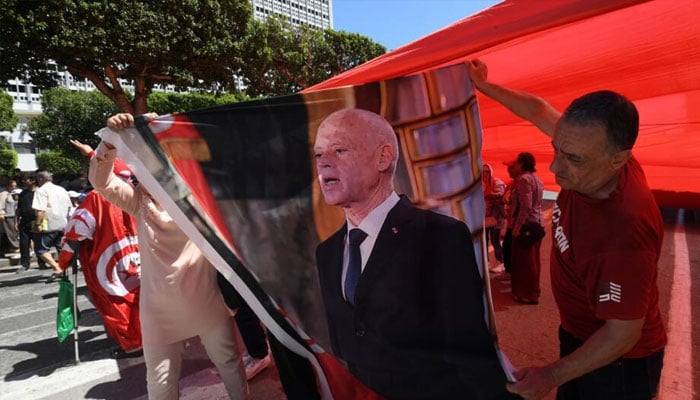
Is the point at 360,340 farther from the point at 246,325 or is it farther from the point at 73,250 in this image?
the point at 73,250

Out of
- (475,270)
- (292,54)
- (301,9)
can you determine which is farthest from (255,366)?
(301,9)

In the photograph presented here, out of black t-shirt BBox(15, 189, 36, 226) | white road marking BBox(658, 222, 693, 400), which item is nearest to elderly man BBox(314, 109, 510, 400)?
white road marking BBox(658, 222, 693, 400)

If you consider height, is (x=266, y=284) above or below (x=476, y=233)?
below

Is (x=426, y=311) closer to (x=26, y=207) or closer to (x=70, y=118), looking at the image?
(x=26, y=207)

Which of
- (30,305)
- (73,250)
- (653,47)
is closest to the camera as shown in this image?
(653,47)

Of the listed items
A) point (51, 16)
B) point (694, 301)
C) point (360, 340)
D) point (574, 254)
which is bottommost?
point (694, 301)

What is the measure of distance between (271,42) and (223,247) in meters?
22.5

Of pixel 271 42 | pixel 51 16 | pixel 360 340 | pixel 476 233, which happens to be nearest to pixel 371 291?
pixel 360 340

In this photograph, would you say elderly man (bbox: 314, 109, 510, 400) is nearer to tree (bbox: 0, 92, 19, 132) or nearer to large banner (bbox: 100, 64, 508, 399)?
large banner (bbox: 100, 64, 508, 399)

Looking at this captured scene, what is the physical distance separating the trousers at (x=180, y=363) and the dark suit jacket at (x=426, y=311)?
124 cm

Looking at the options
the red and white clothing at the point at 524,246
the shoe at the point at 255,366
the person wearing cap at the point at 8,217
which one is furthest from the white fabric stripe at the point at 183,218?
the person wearing cap at the point at 8,217

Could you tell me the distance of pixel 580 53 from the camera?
2049mm

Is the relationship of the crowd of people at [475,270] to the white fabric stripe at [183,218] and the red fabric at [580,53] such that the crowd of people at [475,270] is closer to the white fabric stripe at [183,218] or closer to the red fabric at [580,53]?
the white fabric stripe at [183,218]

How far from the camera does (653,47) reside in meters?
1.88
